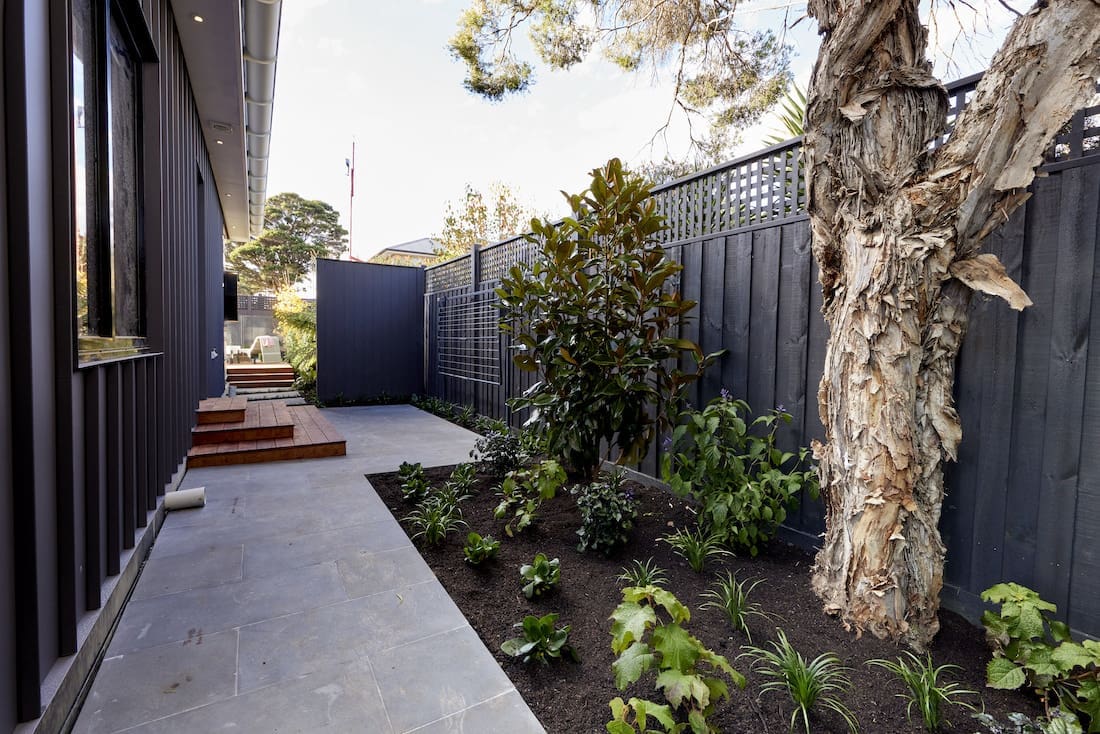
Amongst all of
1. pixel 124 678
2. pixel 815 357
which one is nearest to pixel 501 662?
pixel 124 678

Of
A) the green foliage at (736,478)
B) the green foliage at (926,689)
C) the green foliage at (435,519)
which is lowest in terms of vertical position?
the green foliage at (435,519)

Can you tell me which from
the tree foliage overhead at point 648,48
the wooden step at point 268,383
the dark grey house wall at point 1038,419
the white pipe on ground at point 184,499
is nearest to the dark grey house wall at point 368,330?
the wooden step at point 268,383

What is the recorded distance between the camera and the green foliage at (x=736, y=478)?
2.22 m

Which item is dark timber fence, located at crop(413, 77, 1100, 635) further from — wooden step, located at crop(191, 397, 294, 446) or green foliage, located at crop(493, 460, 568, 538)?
wooden step, located at crop(191, 397, 294, 446)

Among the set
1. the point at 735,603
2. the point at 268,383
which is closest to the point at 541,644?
the point at 735,603

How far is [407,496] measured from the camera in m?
3.29

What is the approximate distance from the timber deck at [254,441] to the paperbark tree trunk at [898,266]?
4128mm

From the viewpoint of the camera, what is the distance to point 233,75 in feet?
13.0

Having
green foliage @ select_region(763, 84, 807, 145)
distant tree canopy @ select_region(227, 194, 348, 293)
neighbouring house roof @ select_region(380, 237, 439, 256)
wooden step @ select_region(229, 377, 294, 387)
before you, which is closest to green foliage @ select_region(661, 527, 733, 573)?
green foliage @ select_region(763, 84, 807, 145)

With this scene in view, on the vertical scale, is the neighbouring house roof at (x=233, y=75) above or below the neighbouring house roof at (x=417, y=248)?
below

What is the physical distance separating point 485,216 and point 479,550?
512 inches

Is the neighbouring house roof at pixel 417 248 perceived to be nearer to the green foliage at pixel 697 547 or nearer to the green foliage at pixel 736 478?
the green foliage at pixel 736 478

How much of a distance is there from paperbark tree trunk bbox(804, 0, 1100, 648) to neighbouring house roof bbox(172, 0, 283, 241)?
11.5 ft

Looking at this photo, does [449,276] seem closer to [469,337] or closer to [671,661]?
[469,337]
